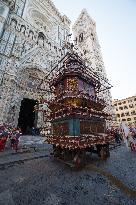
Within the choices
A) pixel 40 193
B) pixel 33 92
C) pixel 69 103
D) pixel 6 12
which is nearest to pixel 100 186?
pixel 40 193

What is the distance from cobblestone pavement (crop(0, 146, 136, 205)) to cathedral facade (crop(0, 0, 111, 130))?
413 inches

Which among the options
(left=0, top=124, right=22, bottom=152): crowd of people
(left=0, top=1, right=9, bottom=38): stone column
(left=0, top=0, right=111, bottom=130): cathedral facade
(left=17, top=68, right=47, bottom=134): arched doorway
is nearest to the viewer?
(left=0, top=124, right=22, bottom=152): crowd of people

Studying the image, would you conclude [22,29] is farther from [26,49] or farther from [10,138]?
[10,138]

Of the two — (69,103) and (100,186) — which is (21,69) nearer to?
(69,103)

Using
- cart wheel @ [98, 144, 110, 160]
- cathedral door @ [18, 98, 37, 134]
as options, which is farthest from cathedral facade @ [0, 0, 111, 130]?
cart wheel @ [98, 144, 110, 160]

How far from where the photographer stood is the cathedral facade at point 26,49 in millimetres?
16109

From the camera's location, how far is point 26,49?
2034 centimetres

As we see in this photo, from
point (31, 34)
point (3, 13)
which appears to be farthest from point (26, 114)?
point (3, 13)

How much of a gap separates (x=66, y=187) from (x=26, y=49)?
19.9 meters

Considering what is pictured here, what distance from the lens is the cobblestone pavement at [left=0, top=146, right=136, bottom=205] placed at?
11.6 feet

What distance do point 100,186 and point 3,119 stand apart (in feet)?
41.5

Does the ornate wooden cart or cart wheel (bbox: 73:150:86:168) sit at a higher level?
the ornate wooden cart

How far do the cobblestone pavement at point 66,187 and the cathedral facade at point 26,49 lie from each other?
1048cm

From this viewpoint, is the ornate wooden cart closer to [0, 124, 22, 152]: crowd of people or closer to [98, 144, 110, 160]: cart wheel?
[98, 144, 110, 160]: cart wheel
